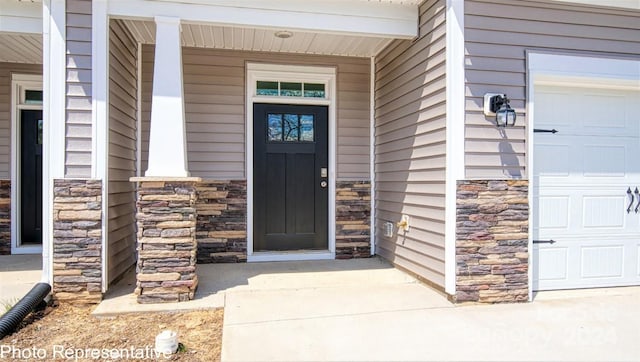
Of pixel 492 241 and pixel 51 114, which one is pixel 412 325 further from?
pixel 51 114

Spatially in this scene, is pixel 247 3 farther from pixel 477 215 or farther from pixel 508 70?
pixel 477 215

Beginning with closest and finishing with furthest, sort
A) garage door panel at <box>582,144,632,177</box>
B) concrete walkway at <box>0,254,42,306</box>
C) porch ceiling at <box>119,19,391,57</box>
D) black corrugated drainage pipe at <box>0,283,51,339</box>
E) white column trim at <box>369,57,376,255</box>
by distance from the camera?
black corrugated drainage pipe at <box>0,283,51,339</box> → concrete walkway at <box>0,254,42,306</box> → garage door panel at <box>582,144,632,177</box> → porch ceiling at <box>119,19,391,57</box> → white column trim at <box>369,57,376,255</box>

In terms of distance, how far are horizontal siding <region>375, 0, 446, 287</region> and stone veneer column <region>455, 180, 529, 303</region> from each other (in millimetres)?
185

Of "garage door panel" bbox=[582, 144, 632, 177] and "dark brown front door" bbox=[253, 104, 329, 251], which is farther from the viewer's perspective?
"dark brown front door" bbox=[253, 104, 329, 251]

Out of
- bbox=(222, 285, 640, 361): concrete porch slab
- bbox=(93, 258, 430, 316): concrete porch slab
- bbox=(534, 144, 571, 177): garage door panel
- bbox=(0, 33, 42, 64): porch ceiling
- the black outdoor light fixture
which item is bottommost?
bbox=(222, 285, 640, 361): concrete porch slab

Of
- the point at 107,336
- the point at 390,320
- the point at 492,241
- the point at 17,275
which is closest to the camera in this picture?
the point at 107,336

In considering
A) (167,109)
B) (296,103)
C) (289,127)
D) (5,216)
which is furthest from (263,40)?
(5,216)

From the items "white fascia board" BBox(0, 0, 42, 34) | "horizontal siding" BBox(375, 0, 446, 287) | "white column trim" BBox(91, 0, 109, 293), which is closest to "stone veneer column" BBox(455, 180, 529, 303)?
"horizontal siding" BBox(375, 0, 446, 287)

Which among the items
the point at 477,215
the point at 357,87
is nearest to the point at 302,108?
the point at 357,87

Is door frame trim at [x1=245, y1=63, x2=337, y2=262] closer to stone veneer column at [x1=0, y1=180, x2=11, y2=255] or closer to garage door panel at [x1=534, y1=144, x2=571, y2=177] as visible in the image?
garage door panel at [x1=534, y1=144, x2=571, y2=177]

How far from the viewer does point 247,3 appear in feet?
11.8

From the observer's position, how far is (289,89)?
4.85 metres

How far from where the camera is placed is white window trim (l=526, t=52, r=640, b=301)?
3.42 metres

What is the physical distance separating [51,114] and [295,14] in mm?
2125
